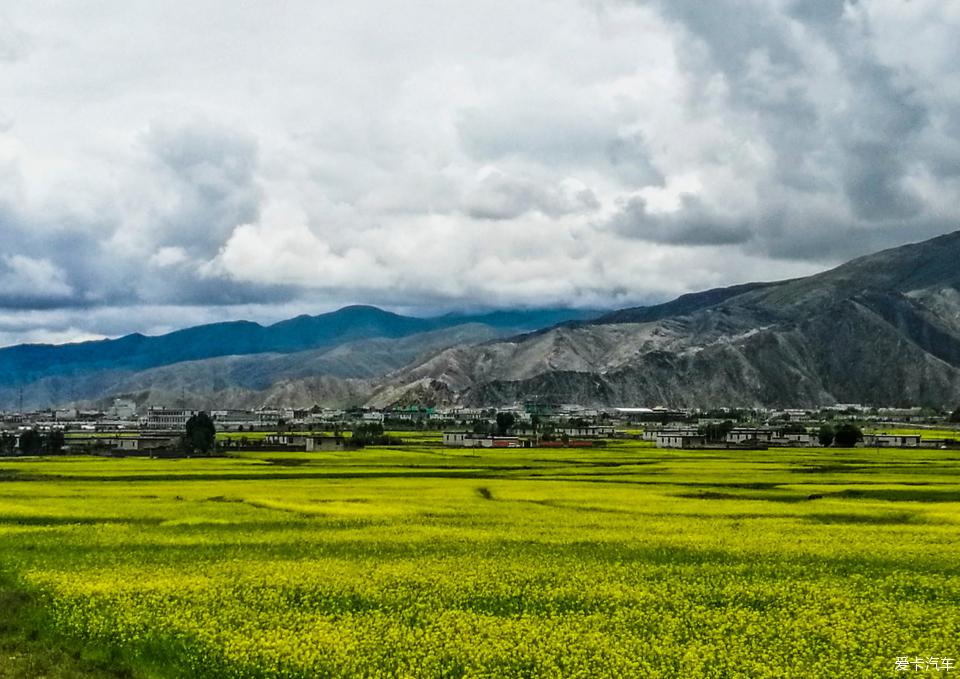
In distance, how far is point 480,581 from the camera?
3100 centimetres

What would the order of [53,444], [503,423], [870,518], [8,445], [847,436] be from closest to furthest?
[870,518], [53,444], [8,445], [847,436], [503,423]

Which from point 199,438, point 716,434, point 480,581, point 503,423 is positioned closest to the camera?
point 480,581

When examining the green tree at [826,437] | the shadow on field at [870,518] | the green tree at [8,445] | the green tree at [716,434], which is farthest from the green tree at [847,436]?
the green tree at [8,445]

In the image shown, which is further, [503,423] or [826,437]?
[503,423]

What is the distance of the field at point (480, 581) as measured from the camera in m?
22.8

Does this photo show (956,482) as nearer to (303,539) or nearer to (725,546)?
(725,546)

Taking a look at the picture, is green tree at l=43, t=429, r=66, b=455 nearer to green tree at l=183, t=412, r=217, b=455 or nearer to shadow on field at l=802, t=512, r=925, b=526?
green tree at l=183, t=412, r=217, b=455

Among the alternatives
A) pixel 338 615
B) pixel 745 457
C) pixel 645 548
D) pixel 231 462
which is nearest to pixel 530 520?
pixel 645 548

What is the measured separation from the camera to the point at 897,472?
83875 mm

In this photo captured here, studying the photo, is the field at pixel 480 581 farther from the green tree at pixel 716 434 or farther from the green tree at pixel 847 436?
the green tree at pixel 716 434

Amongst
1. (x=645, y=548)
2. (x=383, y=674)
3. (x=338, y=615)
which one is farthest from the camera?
(x=645, y=548)

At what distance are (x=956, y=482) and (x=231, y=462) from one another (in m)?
71.8

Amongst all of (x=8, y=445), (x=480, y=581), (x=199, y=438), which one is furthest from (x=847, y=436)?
(x=8, y=445)

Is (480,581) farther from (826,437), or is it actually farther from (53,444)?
(826,437)
